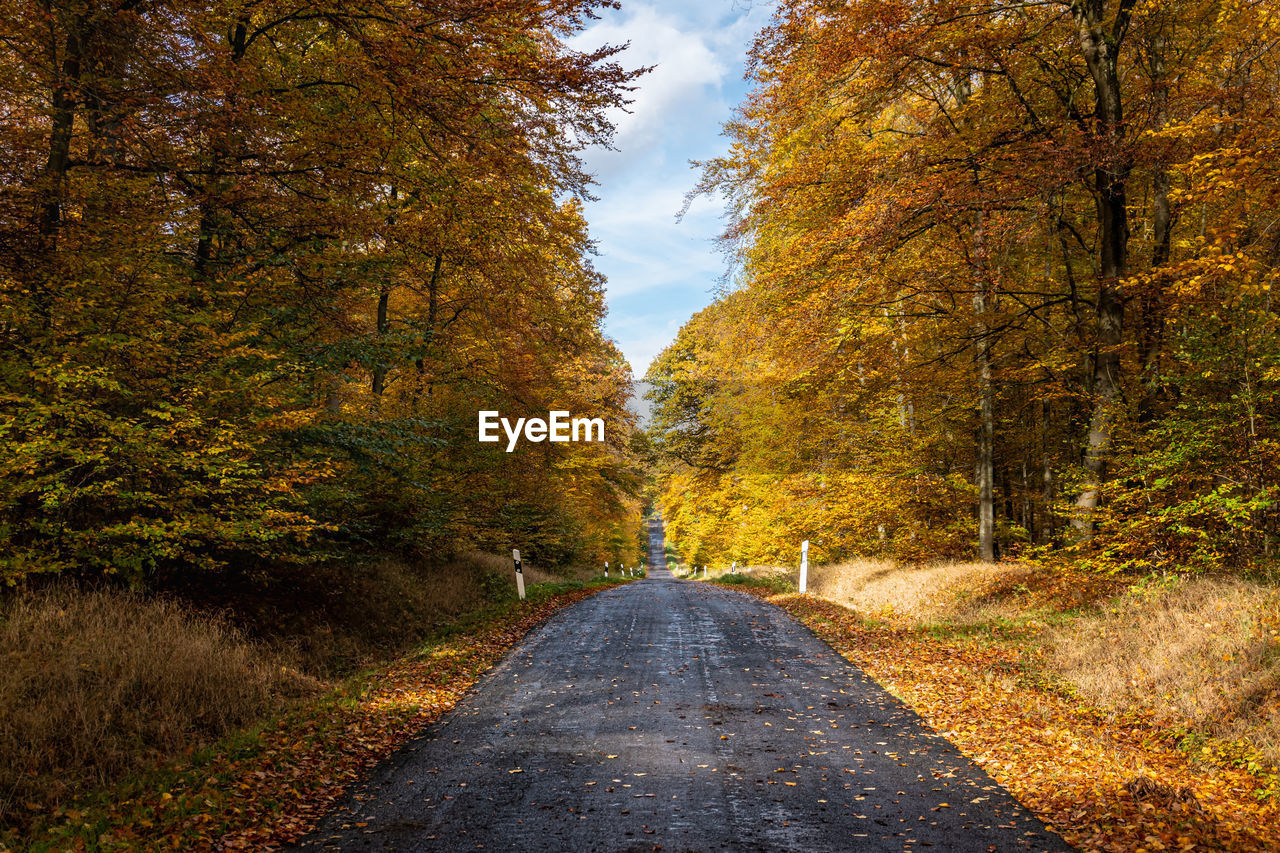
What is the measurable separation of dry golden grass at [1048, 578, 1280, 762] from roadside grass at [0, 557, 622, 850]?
22.5ft

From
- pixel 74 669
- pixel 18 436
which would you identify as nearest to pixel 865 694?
pixel 74 669

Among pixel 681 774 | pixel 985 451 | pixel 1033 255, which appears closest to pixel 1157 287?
pixel 985 451

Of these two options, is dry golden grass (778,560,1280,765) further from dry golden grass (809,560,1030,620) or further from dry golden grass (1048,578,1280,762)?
dry golden grass (809,560,1030,620)

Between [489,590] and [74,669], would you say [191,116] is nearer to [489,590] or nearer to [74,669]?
[74,669]

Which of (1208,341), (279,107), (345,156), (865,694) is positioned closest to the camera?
(865,694)

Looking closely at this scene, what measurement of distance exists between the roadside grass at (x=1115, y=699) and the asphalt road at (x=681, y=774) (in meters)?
0.45

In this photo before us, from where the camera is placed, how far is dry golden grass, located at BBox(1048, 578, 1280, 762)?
221 inches

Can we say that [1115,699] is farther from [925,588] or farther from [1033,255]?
[1033,255]

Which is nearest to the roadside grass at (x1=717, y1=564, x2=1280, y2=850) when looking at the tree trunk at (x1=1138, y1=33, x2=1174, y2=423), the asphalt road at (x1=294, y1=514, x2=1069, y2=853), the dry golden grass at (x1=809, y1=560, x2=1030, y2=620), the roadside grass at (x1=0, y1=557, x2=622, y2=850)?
the asphalt road at (x1=294, y1=514, x2=1069, y2=853)

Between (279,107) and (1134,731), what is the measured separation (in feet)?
44.1

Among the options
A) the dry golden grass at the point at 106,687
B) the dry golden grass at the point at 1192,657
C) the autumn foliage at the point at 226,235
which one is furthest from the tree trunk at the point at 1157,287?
the dry golden grass at the point at 106,687

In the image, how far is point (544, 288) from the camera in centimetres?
1517
